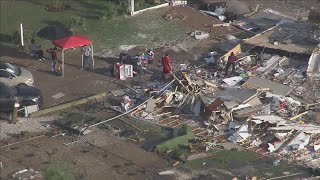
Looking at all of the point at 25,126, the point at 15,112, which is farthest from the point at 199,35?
the point at 15,112

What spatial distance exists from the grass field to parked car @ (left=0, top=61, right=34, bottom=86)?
4936 millimetres

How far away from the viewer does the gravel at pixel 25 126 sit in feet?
80.9

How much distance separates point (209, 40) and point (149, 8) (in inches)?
184

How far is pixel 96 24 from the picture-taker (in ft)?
116

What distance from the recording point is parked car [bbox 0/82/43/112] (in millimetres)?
25594

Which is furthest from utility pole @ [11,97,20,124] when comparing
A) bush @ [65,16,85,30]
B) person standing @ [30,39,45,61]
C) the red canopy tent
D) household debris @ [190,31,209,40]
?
household debris @ [190,31,209,40]

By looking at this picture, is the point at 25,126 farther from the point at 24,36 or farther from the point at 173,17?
the point at 173,17

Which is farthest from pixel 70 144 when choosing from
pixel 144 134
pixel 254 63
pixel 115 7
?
pixel 115 7

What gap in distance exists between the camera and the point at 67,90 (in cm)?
2842

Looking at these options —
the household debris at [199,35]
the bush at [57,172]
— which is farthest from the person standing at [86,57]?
the bush at [57,172]

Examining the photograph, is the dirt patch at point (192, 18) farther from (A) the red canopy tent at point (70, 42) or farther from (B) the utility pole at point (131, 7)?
(A) the red canopy tent at point (70, 42)

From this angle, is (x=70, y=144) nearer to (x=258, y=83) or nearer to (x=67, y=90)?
(x=67, y=90)

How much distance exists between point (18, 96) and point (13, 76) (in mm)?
2248

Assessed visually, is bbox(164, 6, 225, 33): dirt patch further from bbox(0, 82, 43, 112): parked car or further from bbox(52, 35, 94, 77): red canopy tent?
bbox(0, 82, 43, 112): parked car
